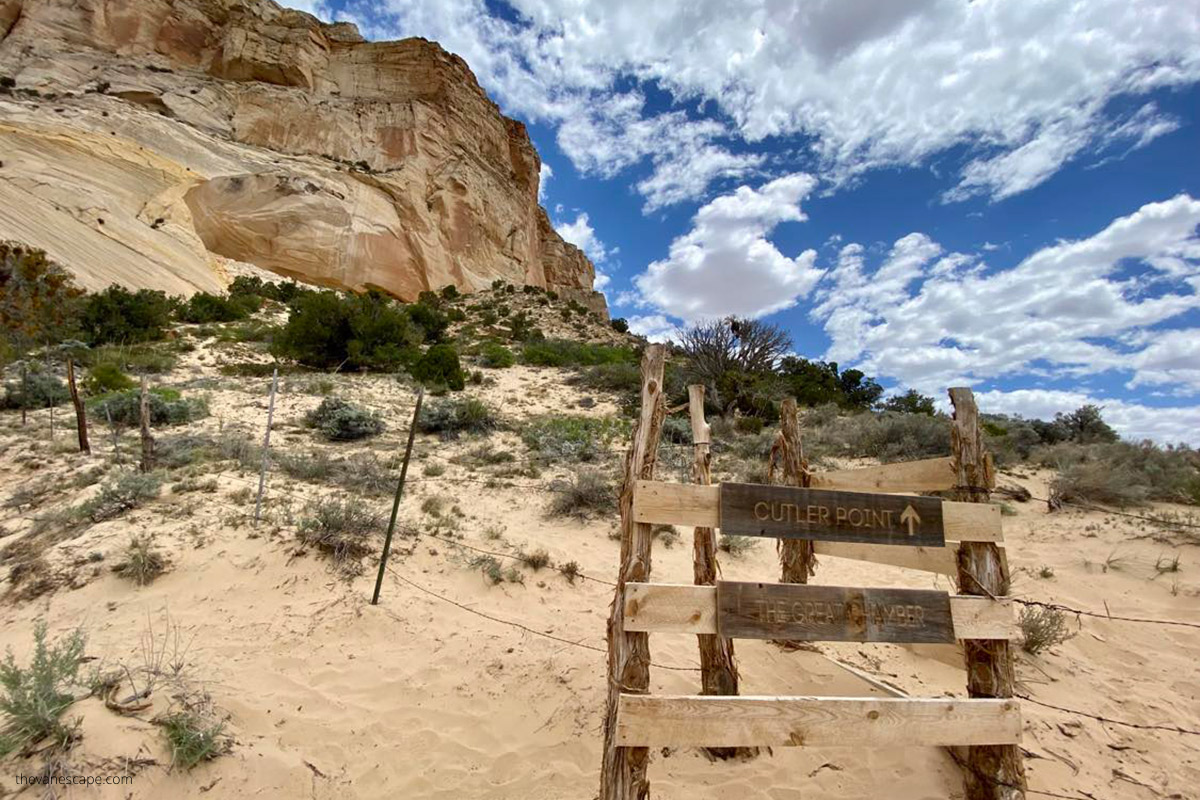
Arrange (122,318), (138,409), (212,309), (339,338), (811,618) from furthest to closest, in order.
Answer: (212,309), (339,338), (122,318), (138,409), (811,618)

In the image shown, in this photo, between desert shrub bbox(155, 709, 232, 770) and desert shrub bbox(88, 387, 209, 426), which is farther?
desert shrub bbox(88, 387, 209, 426)

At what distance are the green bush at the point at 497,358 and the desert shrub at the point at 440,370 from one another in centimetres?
315

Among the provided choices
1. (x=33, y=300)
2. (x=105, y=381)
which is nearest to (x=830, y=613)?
(x=105, y=381)

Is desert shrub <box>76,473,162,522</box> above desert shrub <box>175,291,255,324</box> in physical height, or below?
below

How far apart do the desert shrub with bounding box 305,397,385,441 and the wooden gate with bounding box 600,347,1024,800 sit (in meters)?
8.33

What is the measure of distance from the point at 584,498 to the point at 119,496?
5439 millimetres

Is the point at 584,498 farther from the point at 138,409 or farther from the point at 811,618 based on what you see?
the point at 138,409

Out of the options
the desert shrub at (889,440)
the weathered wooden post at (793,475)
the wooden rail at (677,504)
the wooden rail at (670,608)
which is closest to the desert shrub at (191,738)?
the wooden rail at (670,608)

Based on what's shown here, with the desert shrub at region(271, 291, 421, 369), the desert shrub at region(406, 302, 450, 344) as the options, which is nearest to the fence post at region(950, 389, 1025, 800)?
the desert shrub at region(271, 291, 421, 369)

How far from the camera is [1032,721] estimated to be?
390 cm

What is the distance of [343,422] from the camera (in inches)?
390

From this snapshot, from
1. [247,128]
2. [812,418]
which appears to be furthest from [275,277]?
[812,418]

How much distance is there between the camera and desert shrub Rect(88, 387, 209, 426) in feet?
30.1

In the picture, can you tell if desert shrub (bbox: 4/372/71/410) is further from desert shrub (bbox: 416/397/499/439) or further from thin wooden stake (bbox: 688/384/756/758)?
thin wooden stake (bbox: 688/384/756/758)
